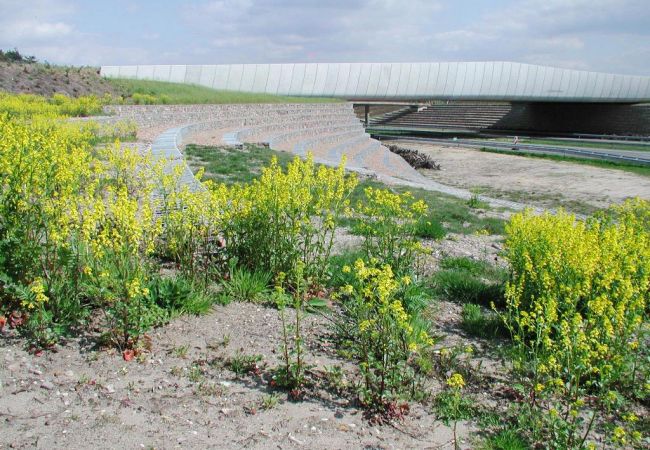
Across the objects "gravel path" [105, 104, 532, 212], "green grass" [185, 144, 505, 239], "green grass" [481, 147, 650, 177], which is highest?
"green grass" [481, 147, 650, 177]

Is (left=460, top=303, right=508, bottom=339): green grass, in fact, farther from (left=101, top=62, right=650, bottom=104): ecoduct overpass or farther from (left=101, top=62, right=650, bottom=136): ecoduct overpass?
(left=101, top=62, right=650, bottom=104): ecoduct overpass

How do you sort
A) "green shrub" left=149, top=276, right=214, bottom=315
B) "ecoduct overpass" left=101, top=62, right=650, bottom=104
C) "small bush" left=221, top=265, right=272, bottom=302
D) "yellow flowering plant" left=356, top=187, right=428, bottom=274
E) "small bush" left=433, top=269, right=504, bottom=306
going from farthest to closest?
"ecoduct overpass" left=101, top=62, right=650, bottom=104
"small bush" left=433, top=269, right=504, bottom=306
"yellow flowering plant" left=356, top=187, right=428, bottom=274
"small bush" left=221, top=265, right=272, bottom=302
"green shrub" left=149, top=276, right=214, bottom=315

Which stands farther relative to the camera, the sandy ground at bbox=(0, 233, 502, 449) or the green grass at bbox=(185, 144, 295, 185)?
the green grass at bbox=(185, 144, 295, 185)

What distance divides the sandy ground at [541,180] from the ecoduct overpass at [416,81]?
17032mm

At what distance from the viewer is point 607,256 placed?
420cm

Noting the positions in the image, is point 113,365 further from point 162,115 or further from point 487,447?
point 162,115

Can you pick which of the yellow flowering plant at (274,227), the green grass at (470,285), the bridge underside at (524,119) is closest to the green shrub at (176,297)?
the yellow flowering plant at (274,227)

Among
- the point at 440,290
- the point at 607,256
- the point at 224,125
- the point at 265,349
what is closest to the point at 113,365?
the point at 265,349

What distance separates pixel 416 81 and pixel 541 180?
90.6ft

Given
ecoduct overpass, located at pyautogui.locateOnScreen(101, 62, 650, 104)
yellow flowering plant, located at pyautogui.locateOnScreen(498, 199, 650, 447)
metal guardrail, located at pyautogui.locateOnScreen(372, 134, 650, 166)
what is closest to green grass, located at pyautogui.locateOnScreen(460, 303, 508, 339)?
yellow flowering plant, located at pyautogui.locateOnScreen(498, 199, 650, 447)

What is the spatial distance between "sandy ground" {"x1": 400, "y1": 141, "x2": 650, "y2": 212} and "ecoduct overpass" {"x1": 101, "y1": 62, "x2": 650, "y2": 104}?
1703 centimetres

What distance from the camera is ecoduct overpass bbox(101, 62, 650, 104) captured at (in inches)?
1727

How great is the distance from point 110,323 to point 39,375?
52cm

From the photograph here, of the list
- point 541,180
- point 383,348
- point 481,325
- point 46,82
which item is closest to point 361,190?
point 481,325
